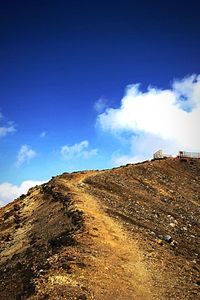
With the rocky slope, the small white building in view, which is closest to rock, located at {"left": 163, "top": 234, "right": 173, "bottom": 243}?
the rocky slope

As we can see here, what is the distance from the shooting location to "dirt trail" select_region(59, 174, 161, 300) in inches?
989

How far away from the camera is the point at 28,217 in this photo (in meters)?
46.2

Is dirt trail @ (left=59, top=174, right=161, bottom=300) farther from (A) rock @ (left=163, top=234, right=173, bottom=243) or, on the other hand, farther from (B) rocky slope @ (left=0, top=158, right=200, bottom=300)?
(A) rock @ (left=163, top=234, right=173, bottom=243)

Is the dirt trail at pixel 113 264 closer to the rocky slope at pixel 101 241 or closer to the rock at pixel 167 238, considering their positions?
the rocky slope at pixel 101 241

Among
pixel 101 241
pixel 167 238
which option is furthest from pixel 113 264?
pixel 167 238

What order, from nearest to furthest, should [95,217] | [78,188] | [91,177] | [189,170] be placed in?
[95,217] < [78,188] < [91,177] < [189,170]

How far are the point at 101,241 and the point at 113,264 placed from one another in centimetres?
340

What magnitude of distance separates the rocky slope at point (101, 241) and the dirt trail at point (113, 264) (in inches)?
2.7

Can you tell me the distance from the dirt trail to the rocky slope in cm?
7

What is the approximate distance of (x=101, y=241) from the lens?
31.7m

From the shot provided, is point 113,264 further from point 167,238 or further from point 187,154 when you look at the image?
point 187,154

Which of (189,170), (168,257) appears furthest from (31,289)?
(189,170)

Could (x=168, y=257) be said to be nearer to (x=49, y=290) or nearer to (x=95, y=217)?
(x=95, y=217)

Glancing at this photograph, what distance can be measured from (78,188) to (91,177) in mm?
6041
